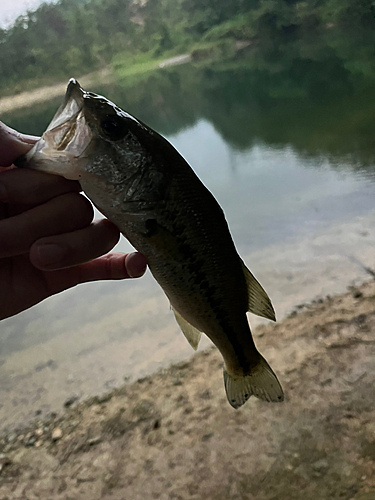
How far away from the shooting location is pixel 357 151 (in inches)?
194

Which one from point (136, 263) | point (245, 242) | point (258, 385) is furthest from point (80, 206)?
point (245, 242)

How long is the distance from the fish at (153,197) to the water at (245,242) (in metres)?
1.56

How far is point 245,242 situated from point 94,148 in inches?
114

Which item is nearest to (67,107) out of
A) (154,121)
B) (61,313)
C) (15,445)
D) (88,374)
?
(15,445)

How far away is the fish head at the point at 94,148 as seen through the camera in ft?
2.03

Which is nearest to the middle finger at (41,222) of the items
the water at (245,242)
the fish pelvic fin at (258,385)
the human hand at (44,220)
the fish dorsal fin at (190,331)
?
the human hand at (44,220)

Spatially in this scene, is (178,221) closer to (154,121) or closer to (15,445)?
(15,445)

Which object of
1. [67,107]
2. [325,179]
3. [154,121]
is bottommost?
[325,179]

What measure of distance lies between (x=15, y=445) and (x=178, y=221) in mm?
1768

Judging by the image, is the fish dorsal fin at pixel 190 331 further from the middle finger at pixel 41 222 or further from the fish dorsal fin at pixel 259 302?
the middle finger at pixel 41 222

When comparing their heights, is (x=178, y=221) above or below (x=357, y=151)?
above

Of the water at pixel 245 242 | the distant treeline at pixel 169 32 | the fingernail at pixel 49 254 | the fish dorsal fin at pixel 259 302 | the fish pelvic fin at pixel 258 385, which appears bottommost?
the water at pixel 245 242

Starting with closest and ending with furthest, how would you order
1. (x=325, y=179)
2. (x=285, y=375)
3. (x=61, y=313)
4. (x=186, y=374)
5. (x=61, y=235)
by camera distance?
(x=61, y=235) → (x=285, y=375) → (x=186, y=374) → (x=61, y=313) → (x=325, y=179)

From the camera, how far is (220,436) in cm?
165
